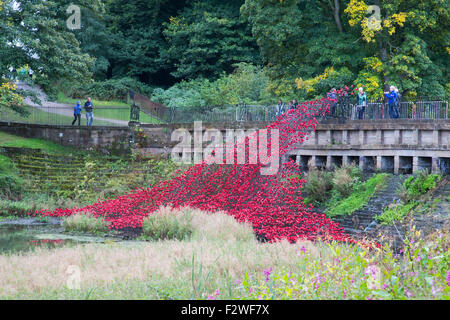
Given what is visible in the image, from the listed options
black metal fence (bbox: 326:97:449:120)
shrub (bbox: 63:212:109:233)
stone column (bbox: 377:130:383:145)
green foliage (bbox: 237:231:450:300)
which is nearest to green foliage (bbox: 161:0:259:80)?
black metal fence (bbox: 326:97:449:120)

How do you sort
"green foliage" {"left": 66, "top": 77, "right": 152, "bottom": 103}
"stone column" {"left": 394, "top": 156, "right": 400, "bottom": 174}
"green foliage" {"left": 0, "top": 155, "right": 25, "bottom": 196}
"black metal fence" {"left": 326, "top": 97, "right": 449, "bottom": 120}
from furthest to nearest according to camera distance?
"green foliage" {"left": 66, "top": 77, "right": 152, "bottom": 103} < "green foliage" {"left": 0, "top": 155, "right": 25, "bottom": 196} < "black metal fence" {"left": 326, "top": 97, "right": 449, "bottom": 120} < "stone column" {"left": 394, "top": 156, "right": 400, "bottom": 174}

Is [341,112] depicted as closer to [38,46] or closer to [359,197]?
[359,197]

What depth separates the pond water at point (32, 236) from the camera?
48.6ft

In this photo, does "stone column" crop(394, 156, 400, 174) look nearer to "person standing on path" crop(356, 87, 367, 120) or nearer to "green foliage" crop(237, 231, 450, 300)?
"person standing on path" crop(356, 87, 367, 120)

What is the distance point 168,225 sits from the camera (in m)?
16.4

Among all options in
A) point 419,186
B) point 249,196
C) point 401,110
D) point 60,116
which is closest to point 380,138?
point 401,110

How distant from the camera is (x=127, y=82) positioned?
4472 cm

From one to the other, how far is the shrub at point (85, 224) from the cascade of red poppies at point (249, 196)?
1.57 ft

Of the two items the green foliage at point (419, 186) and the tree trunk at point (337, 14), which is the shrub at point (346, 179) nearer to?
the green foliage at point (419, 186)

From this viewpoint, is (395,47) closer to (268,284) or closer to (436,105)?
(436,105)

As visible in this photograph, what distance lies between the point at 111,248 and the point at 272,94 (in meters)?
17.4

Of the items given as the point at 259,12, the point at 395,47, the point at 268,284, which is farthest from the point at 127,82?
the point at 268,284

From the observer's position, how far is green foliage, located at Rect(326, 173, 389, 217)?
55.6ft

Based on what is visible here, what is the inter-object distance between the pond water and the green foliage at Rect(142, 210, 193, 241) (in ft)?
4.70
